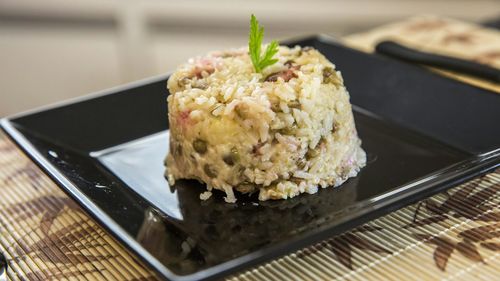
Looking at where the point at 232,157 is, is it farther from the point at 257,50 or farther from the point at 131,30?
the point at 131,30

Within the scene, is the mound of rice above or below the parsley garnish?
below

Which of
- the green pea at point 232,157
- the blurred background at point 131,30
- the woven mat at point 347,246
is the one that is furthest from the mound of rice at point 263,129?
the blurred background at point 131,30

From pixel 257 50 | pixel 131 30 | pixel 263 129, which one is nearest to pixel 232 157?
pixel 263 129

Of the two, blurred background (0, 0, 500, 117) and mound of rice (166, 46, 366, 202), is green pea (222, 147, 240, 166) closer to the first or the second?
mound of rice (166, 46, 366, 202)

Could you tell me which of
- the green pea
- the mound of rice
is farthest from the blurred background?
the green pea

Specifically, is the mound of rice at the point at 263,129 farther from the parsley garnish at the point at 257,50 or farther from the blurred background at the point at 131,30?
the blurred background at the point at 131,30

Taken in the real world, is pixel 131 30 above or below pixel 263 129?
below
